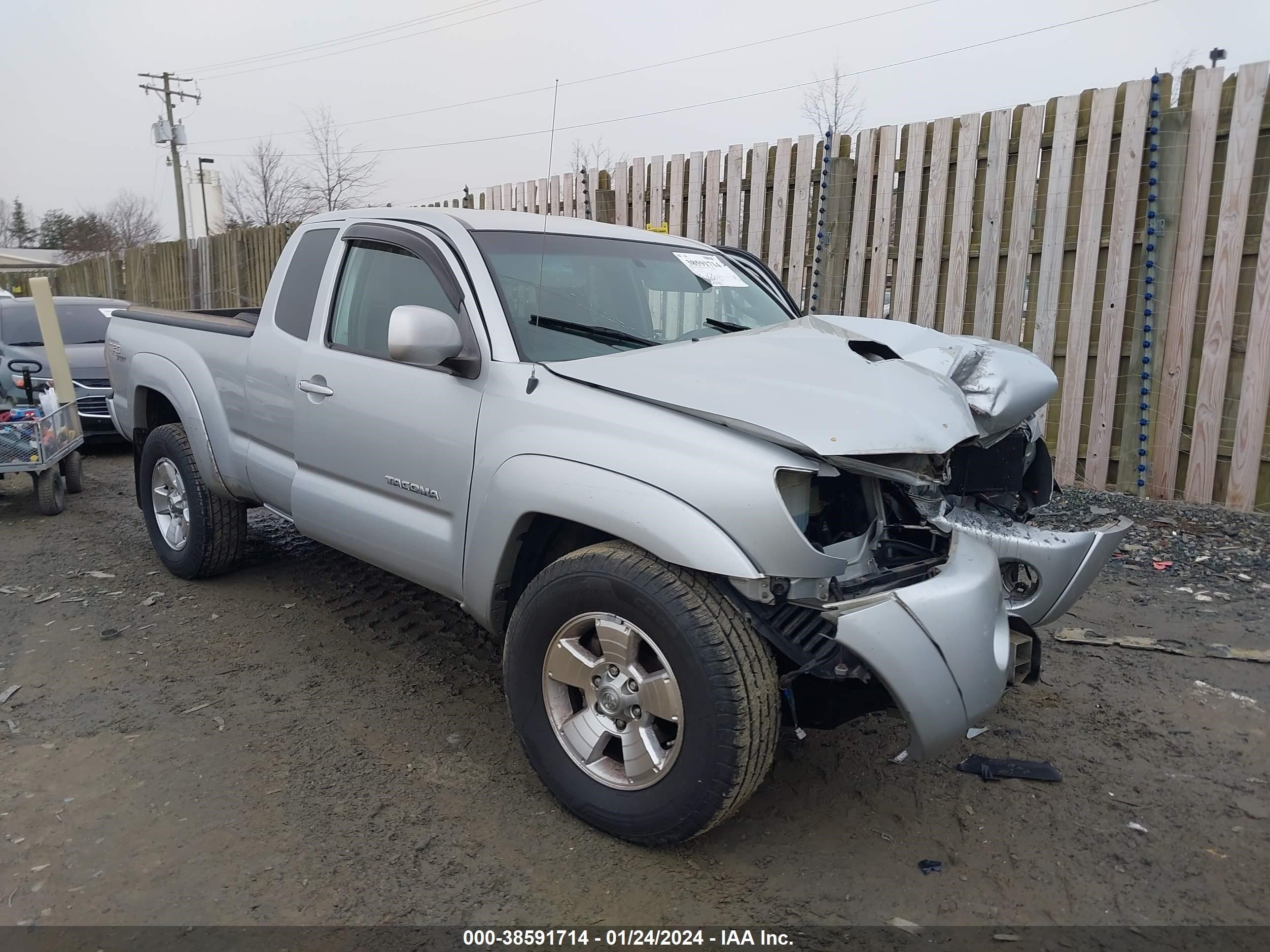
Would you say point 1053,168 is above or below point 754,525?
above

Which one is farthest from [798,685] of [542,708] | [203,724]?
[203,724]

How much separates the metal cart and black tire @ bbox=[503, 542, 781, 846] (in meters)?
5.37

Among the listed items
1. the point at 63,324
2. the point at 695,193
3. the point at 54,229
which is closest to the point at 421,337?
the point at 695,193

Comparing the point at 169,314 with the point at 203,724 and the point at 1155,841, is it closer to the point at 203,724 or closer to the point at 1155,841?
the point at 203,724

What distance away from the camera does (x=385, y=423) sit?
11.9 ft

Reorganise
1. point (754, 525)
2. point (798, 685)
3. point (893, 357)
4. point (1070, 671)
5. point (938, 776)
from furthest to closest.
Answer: point (1070, 671) < point (938, 776) < point (893, 357) < point (798, 685) < point (754, 525)

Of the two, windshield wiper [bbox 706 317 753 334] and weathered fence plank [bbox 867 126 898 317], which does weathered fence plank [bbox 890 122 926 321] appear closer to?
weathered fence plank [bbox 867 126 898 317]

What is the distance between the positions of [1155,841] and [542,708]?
78.2 inches

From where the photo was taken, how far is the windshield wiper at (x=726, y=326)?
151 inches

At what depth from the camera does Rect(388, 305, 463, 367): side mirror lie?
3088 mm

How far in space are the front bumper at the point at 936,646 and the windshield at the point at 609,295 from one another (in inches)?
55.5

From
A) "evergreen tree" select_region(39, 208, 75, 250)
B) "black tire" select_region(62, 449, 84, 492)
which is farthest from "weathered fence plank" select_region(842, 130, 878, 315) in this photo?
"evergreen tree" select_region(39, 208, 75, 250)

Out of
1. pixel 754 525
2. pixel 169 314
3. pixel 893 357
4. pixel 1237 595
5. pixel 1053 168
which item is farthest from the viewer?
pixel 1053 168

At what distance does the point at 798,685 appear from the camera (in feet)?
9.39
